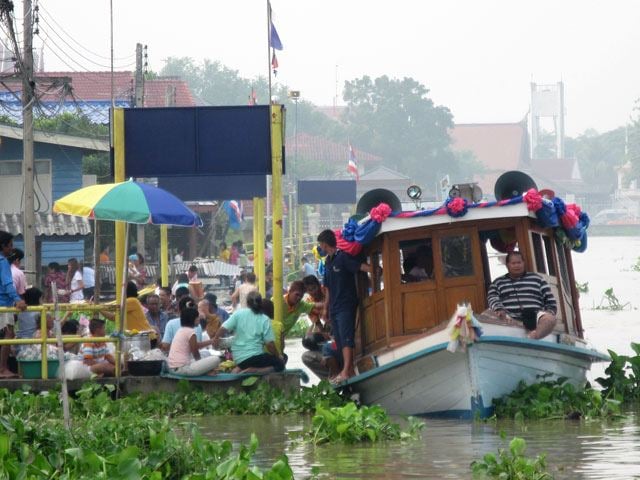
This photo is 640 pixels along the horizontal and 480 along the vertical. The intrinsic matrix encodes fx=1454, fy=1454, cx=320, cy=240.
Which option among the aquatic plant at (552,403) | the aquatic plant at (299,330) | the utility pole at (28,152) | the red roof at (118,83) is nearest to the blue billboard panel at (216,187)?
the aquatic plant at (299,330)

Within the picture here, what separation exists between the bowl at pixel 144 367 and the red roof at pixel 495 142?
140 meters

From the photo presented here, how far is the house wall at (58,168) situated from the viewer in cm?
3453

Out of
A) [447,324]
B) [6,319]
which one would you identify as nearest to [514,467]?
[447,324]

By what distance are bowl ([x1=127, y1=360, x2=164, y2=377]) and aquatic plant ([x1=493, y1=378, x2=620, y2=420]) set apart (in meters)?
3.87

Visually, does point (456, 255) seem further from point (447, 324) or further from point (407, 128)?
point (407, 128)

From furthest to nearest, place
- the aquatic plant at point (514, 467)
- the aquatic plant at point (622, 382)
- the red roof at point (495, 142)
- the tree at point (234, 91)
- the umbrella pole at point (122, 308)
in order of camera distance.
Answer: the red roof at point (495, 142) → the tree at point (234, 91) → the aquatic plant at point (622, 382) → the umbrella pole at point (122, 308) → the aquatic plant at point (514, 467)

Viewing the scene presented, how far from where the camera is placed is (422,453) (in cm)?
1236

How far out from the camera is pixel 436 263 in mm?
15258

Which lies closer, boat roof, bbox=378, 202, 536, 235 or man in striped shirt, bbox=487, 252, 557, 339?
man in striped shirt, bbox=487, 252, 557, 339

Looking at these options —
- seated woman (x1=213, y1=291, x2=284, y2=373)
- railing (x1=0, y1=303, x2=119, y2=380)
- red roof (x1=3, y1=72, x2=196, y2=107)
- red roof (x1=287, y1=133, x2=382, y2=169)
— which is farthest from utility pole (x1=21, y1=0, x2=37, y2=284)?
red roof (x1=287, y1=133, x2=382, y2=169)

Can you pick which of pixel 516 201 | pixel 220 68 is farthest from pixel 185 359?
pixel 220 68

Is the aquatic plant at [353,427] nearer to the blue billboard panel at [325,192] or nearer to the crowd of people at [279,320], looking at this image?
the crowd of people at [279,320]

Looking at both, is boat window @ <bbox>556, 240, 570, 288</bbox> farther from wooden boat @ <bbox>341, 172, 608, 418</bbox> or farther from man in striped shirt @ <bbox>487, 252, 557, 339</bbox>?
man in striped shirt @ <bbox>487, 252, 557, 339</bbox>

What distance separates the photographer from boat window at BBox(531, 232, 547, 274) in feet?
50.9
